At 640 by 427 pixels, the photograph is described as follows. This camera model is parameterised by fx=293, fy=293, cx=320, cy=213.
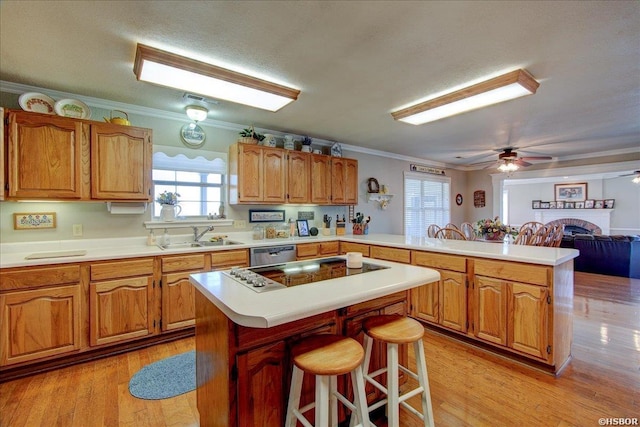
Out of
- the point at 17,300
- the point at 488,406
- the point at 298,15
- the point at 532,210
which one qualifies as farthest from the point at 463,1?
the point at 532,210

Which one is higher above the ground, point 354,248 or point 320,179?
point 320,179

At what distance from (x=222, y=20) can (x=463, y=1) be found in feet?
4.49

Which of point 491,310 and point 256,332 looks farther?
point 491,310

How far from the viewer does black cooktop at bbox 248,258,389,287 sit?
1.67m

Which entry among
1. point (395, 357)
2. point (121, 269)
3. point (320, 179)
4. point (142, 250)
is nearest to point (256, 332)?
point (395, 357)

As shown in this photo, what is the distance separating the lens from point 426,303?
10.6 feet

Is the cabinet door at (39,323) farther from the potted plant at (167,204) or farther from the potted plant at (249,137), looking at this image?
the potted plant at (249,137)

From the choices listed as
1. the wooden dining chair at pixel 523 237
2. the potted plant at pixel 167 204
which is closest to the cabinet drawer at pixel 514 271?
the wooden dining chair at pixel 523 237

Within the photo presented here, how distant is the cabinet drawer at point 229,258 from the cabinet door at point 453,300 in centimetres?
215

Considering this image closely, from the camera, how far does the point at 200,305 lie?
1.62m

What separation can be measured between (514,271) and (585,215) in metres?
9.16

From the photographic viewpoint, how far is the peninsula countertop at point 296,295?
3.72ft

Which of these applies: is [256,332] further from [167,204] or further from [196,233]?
[167,204]

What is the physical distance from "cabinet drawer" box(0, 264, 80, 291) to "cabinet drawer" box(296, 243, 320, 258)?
220 centimetres
